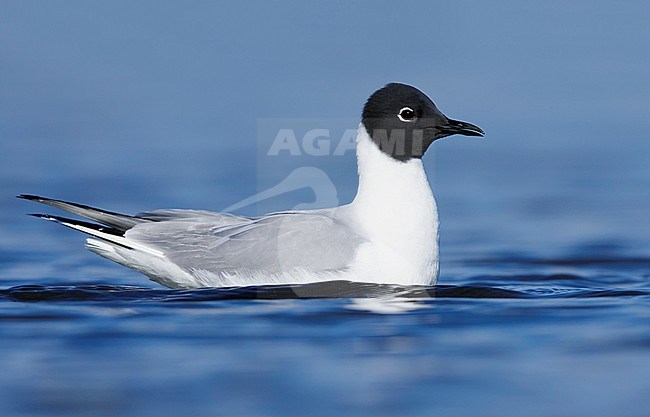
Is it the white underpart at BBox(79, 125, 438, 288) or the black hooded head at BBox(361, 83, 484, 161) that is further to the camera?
the black hooded head at BBox(361, 83, 484, 161)

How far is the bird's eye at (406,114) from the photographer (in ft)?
35.5

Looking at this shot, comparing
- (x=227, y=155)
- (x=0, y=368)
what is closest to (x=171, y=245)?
(x=0, y=368)

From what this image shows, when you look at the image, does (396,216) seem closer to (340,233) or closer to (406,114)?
(340,233)

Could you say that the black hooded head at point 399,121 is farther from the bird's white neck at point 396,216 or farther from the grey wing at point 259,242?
the grey wing at point 259,242

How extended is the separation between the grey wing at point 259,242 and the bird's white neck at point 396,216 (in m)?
0.17

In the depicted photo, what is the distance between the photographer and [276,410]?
789 cm

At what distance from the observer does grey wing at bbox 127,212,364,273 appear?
10469mm

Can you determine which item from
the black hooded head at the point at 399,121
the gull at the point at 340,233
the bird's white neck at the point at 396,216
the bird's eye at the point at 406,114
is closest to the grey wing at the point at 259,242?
the gull at the point at 340,233

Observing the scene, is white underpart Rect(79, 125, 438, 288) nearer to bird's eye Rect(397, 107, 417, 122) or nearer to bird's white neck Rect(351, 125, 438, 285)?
bird's white neck Rect(351, 125, 438, 285)

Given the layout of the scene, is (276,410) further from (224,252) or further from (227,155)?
(227,155)

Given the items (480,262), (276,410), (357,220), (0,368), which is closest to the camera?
(276,410)

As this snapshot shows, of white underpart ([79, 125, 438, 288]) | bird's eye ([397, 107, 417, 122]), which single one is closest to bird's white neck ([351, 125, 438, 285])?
white underpart ([79, 125, 438, 288])

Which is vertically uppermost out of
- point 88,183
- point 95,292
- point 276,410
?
point 88,183

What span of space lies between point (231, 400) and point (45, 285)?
13.2 ft
